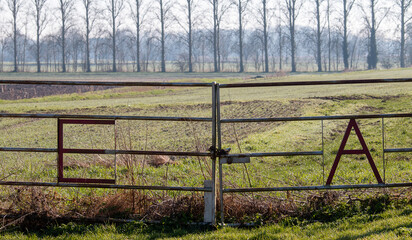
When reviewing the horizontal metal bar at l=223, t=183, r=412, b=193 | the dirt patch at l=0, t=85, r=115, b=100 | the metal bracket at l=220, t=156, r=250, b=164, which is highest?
the dirt patch at l=0, t=85, r=115, b=100

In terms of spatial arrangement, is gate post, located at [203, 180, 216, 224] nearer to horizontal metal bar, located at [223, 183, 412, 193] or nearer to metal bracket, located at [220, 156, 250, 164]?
horizontal metal bar, located at [223, 183, 412, 193]

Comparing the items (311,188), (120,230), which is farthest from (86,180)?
(311,188)

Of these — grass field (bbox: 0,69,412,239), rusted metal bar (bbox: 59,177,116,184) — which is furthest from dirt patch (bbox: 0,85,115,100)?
rusted metal bar (bbox: 59,177,116,184)

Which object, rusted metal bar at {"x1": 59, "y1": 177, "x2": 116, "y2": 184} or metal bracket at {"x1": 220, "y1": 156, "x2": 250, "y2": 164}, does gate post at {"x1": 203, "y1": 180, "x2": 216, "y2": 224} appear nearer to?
metal bracket at {"x1": 220, "y1": 156, "x2": 250, "y2": 164}

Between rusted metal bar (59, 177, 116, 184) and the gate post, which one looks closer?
the gate post

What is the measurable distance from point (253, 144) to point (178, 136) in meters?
2.46

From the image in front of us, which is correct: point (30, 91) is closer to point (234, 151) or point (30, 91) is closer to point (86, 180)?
point (234, 151)

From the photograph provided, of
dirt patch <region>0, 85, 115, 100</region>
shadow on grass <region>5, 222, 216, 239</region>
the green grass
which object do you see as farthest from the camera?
dirt patch <region>0, 85, 115, 100</region>

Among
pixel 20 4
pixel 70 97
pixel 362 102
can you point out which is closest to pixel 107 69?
pixel 20 4

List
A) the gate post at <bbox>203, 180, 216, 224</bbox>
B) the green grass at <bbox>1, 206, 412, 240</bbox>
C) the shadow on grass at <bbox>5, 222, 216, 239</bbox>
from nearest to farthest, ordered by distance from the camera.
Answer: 1. the green grass at <bbox>1, 206, 412, 240</bbox>
2. the shadow on grass at <bbox>5, 222, 216, 239</bbox>
3. the gate post at <bbox>203, 180, 216, 224</bbox>

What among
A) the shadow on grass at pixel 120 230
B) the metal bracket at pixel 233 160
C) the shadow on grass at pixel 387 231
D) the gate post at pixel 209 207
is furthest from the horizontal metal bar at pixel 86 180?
the shadow on grass at pixel 387 231

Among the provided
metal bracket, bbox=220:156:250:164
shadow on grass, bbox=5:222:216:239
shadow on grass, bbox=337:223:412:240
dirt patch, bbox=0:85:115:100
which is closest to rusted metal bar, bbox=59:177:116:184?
shadow on grass, bbox=5:222:216:239

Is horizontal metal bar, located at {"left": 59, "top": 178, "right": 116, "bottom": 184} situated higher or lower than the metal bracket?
lower

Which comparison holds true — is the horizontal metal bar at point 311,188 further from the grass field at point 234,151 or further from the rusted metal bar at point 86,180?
the rusted metal bar at point 86,180
